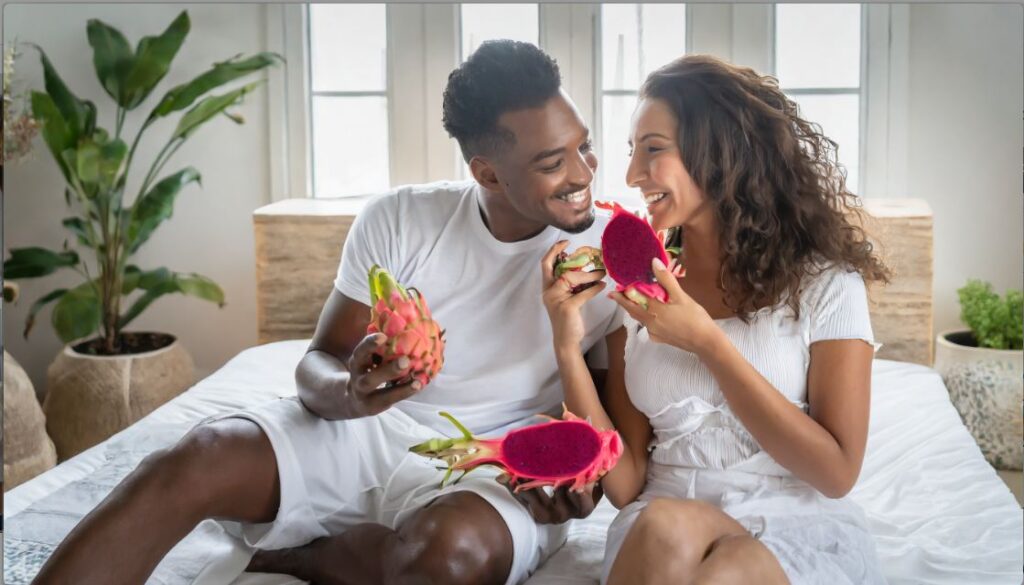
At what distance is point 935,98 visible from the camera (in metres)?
3.74

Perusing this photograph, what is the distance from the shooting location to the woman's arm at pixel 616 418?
189 centimetres

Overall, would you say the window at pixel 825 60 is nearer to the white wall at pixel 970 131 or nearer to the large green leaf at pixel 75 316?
the white wall at pixel 970 131

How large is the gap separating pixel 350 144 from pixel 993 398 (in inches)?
89.6

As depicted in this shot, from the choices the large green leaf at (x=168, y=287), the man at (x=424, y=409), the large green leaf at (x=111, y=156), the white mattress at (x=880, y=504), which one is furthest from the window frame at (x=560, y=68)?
the man at (x=424, y=409)

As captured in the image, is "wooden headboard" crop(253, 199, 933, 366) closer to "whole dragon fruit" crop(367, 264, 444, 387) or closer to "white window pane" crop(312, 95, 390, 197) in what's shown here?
"white window pane" crop(312, 95, 390, 197)

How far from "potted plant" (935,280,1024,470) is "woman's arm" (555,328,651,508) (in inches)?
74.1

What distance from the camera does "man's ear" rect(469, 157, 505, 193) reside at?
6.98ft

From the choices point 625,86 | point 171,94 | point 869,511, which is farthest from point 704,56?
point 171,94

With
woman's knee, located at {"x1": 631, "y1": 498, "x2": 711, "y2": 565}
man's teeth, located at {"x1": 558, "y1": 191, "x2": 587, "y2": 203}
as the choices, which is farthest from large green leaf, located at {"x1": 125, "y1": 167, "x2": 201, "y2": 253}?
woman's knee, located at {"x1": 631, "y1": 498, "x2": 711, "y2": 565}

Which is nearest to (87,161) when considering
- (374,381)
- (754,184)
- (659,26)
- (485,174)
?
(659,26)

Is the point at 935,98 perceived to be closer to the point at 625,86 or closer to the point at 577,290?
the point at 625,86

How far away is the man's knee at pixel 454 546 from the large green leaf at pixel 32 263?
2533mm

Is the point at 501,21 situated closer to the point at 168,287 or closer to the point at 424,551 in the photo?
the point at 168,287

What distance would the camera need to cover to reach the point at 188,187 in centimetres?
417
